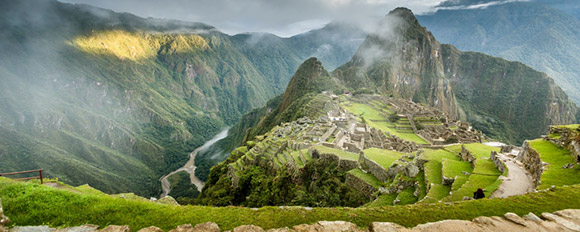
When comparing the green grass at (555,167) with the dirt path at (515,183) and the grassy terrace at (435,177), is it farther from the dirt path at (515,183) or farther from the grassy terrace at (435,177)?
the grassy terrace at (435,177)

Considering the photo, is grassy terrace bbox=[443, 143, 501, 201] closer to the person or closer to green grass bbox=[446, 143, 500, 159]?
the person

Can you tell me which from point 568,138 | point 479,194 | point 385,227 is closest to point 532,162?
point 568,138

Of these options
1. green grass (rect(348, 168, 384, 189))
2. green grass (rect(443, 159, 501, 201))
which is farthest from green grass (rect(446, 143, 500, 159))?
green grass (rect(348, 168, 384, 189))

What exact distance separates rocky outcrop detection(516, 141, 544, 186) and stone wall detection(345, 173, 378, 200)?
315 inches

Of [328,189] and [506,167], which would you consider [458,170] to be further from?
[328,189]

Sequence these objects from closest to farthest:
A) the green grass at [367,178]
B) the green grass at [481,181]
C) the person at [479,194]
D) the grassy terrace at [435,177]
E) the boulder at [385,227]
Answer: the boulder at [385,227] → the person at [479,194] → the green grass at [481,181] → the grassy terrace at [435,177] → the green grass at [367,178]

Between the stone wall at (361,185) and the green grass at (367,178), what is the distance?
0.66 ft

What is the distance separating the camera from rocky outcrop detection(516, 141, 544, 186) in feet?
38.1

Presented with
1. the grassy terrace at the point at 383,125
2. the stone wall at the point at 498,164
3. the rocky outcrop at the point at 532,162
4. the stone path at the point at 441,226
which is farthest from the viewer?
the grassy terrace at the point at 383,125

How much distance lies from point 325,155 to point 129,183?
153132 mm

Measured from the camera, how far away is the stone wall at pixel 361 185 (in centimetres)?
1692

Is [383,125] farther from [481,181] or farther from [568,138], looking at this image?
[481,181]

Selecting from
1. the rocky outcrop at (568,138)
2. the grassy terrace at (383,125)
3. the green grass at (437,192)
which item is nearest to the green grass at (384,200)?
the green grass at (437,192)

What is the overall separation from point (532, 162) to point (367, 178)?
9066 mm
